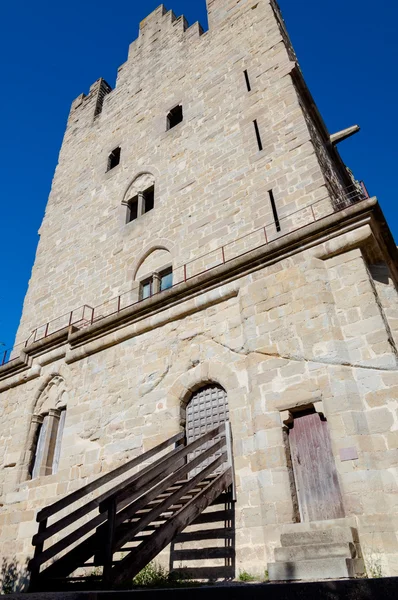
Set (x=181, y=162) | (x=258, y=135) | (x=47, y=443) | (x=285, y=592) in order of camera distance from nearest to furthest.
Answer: (x=285, y=592)
(x=47, y=443)
(x=258, y=135)
(x=181, y=162)

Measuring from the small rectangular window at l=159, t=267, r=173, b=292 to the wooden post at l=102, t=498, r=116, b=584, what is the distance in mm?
6808

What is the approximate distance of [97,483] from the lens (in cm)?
602

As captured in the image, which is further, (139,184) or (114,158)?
(114,158)

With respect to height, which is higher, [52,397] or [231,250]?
[231,250]

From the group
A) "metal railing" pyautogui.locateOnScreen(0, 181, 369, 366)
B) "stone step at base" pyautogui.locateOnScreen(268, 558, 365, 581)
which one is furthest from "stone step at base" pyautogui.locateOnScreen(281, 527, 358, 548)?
"metal railing" pyautogui.locateOnScreen(0, 181, 369, 366)

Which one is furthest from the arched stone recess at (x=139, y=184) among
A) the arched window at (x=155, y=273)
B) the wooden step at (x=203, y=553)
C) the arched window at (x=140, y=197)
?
the wooden step at (x=203, y=553)

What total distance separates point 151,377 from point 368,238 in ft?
16.0

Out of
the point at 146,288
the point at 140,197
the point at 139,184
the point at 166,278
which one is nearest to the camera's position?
the point at 166,278

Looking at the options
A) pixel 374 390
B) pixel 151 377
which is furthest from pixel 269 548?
pixel 151 377

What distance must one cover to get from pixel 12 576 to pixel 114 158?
539 inches

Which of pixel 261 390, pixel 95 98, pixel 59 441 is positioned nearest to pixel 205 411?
pixel 261 390

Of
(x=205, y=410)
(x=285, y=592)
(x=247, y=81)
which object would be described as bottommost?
(x=285, y=592)

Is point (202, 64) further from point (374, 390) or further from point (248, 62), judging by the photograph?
point (374, 390)

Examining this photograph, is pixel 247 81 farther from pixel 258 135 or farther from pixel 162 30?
pixel 162 30
